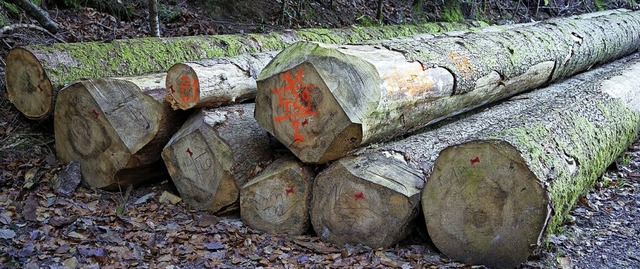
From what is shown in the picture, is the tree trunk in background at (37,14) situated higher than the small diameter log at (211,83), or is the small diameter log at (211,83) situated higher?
the tree trunk in background at (37,14)

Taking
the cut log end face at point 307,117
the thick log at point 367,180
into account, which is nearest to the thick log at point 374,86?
the cut log end face at point 307,117

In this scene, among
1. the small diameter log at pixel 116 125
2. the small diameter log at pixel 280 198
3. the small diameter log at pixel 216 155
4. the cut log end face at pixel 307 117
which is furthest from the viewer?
the small diameter log at pixel 116 125

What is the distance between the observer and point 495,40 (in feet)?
18.7

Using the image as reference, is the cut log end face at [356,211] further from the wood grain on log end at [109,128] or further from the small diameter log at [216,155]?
the wood grain on log end at [109,128]

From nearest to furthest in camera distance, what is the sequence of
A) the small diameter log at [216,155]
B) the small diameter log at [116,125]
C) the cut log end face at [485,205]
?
the cut log end face at [485,205] → the small diameter log at [216,155] → the small diameter log at [116,125]

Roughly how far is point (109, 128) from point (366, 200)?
2.17m

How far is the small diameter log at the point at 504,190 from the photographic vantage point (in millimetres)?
3422


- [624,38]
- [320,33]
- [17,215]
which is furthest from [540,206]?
[624,38]

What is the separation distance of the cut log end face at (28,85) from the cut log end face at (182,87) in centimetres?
130

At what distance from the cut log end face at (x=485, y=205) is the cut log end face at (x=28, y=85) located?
133 inches

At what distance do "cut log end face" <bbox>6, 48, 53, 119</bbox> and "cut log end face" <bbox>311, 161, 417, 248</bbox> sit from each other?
8.59ft

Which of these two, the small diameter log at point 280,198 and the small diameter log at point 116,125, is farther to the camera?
the small diameter log at point 116,125

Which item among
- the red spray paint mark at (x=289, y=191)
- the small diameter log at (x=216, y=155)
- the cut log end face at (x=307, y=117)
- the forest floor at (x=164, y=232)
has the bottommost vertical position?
the forest floor at (x=164, y=232)

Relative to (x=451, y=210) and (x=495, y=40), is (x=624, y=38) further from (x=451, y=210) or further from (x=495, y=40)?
(x=451, y=210)
